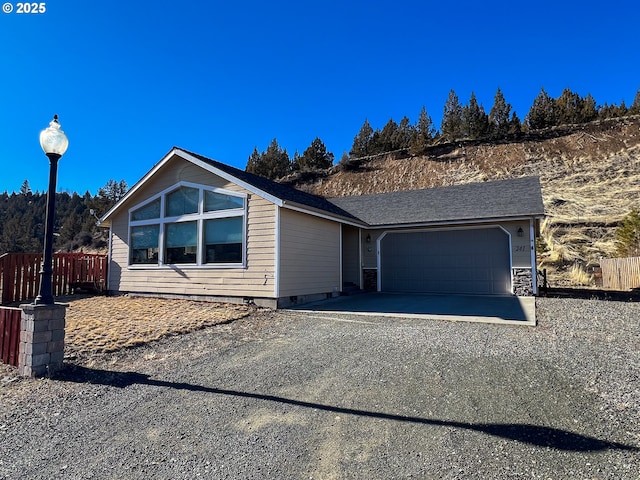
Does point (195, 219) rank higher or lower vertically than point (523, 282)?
higher

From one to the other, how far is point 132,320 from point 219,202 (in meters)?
3.94

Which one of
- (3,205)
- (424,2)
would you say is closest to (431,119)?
(424,2)

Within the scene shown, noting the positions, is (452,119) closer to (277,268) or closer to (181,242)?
(181,242)

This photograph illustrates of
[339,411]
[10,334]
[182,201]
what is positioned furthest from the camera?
[182,201]

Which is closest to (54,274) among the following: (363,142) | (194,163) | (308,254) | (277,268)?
(194,163)

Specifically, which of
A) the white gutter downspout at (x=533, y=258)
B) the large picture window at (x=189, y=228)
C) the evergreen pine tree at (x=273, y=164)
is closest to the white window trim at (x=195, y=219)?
the large picture window at (x=189, y=228)

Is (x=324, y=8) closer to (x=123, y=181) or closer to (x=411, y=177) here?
(x=411, y=177)

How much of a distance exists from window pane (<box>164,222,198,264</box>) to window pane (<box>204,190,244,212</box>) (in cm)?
72

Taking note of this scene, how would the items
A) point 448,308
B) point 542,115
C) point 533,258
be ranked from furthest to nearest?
1. point 542,115
2. point 533,258
3. point 448,308

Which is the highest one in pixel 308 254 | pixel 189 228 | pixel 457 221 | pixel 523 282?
pixel 457 221

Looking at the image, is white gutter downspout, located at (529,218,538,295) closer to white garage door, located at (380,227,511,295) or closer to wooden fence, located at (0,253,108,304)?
white garage door, located at (380,227,511,295)

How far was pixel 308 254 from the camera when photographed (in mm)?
10266

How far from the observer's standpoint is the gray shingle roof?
11.5 m

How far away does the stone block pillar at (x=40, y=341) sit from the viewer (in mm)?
4117
